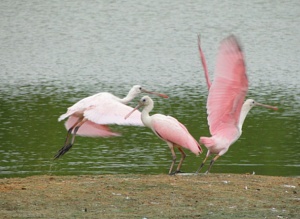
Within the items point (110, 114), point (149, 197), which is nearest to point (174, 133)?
point (110, 114)

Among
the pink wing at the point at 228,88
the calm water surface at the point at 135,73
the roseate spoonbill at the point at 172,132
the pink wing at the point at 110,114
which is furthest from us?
the calm water surface at the point at 135,73

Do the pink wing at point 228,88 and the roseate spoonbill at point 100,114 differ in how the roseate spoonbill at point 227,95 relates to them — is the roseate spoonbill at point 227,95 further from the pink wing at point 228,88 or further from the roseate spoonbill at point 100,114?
the roseate spoonbill at point 100,114

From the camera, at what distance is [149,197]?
8.02 meters

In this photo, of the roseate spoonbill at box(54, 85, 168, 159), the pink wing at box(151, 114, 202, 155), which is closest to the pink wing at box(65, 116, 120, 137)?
the roseate spoonbill at box(54, 85, 168, 159)

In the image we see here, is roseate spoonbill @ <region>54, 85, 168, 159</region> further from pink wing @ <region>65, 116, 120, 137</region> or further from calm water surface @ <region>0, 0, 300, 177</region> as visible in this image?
calm water surface @ <region>0, 0, 300, 177</region>

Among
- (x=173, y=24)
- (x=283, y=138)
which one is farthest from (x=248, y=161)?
(x=173, y=24)

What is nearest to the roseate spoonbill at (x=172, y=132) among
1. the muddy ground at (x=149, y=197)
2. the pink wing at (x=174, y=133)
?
the pink wing at (x=174, y=133)

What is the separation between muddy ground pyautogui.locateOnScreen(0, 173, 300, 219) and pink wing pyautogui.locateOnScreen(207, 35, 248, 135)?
2.42 feet

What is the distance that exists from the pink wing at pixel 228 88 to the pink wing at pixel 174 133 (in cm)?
26

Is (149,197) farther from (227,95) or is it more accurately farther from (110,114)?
(110,114)

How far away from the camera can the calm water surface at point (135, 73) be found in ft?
40.3

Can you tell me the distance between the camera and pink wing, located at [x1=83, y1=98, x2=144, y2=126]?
9.98 meters

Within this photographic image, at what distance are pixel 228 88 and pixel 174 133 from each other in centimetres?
92

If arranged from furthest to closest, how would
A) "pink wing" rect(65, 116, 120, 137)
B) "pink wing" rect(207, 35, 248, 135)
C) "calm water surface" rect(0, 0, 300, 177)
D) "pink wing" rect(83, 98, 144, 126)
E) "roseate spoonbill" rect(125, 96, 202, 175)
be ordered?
"calm water surface" rect(0, 0, 300, 177) → "pink wing" rect(65, 116, 120, 137) → "pink wing" rect(83, 98, 144, 126) → "roseate spoonbill" rect(125, 96, 202, 175) → "pink wing" rect(207, 35, 248, 135)
